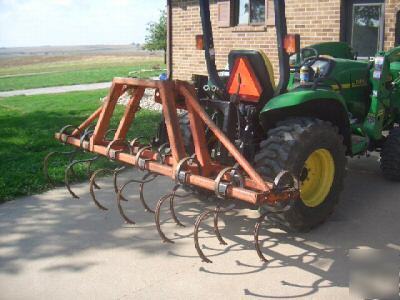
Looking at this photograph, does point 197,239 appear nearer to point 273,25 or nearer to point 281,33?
point 281,33

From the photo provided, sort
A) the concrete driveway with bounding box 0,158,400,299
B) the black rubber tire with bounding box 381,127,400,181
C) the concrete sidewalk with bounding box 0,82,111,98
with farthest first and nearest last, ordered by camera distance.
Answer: the concrete sidewalk with bounding box 0,82,111,98
the black rubber tire with bounding box 381,127,400,181
the concrete driveway with bounding box 0,158,400,299

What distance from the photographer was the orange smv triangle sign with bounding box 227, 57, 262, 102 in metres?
4.09

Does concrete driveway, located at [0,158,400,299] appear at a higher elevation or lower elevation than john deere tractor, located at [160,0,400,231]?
lower

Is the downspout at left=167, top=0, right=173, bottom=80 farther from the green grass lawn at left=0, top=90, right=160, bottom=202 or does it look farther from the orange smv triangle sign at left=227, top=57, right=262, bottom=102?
the orange smv triangle sign at left=227, top=57, right=262, bottom=102

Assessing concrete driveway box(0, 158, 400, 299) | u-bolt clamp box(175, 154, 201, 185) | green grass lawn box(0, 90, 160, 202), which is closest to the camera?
concrete driveway box(0, 158, 400, 299)

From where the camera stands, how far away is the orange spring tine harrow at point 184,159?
136 inches

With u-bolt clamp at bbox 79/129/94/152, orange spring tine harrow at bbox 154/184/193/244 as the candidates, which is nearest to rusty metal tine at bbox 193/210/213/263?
orange spring tine harrow at bbox 154/184/193/244

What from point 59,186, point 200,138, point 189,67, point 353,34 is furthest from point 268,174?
point 189,67

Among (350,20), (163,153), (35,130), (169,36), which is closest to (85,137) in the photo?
(163,153)

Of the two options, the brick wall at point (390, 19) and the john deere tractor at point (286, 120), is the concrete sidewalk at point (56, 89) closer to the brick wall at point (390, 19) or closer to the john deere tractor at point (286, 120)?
the brick wall at point (390, 19)

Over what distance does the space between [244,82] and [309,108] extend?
591 millimetres

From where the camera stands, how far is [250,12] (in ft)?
32.7

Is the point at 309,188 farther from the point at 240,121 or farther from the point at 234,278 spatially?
the point at 234,278

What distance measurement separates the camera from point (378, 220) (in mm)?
4363
